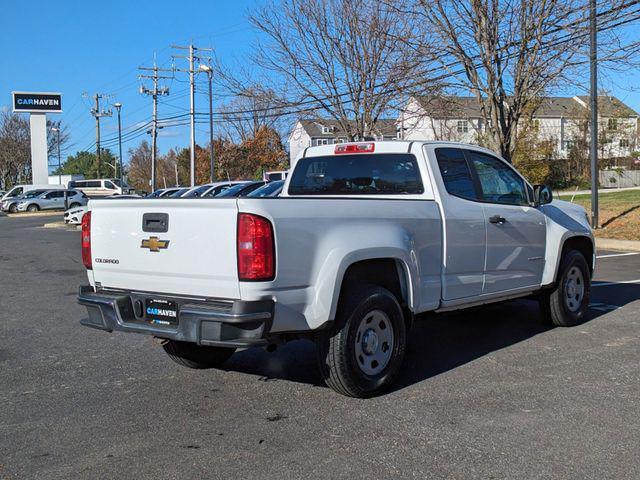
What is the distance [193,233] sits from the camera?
4570 millimetres

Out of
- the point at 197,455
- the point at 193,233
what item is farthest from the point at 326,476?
the point at 193,233

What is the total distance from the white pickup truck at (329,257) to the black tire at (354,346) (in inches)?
0.4

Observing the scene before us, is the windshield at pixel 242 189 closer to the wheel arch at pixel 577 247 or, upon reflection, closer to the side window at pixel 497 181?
the wheel arch at pixel 577 247

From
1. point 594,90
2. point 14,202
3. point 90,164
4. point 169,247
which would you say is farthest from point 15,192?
point 90,164

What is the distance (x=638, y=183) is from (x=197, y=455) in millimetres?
54185

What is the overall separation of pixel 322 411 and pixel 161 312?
53.3 inches

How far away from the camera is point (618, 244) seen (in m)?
16.6

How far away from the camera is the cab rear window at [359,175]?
6.04 meters

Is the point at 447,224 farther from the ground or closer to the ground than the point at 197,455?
farther from the ground

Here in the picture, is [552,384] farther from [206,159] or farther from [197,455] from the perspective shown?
[206,159]

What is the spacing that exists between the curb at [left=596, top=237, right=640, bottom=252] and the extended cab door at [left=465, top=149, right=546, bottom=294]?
1027 cm

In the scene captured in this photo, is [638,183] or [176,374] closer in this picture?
[176,374]

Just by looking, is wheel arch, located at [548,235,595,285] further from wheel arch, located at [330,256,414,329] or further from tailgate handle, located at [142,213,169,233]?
tailgate handle, located at [142,213,169,233]

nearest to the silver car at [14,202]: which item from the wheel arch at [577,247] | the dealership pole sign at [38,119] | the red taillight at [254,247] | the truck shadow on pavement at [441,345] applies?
the dealership pole sign at [38,119]
